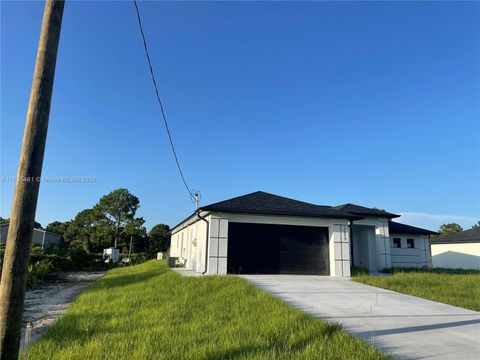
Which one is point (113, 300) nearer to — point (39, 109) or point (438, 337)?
point (39, 109)

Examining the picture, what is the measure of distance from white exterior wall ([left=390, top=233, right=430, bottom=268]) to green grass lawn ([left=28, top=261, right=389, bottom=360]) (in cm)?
1694

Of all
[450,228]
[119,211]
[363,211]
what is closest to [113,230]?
[119,211]

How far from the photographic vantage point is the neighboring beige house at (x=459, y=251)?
95.6 ft

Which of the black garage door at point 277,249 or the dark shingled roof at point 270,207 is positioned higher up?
the dark shingled roof at point 270,207

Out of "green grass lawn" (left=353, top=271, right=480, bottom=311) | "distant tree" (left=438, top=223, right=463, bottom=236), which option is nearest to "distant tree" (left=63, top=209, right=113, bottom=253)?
"green grass lawn" (left=353, top=271, right=480, bottom=311)

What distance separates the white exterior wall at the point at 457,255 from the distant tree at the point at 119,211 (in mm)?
41535

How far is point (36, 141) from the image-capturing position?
12.6 feet

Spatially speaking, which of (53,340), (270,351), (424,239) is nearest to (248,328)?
(270,351)

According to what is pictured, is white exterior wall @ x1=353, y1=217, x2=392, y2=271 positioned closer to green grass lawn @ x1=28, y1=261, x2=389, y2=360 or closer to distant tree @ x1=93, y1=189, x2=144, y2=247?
green grass lawn @ x1=28, y1=261, x2=389, y2=360

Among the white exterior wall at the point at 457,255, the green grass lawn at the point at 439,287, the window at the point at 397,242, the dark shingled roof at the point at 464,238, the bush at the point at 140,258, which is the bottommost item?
the bush at the point at 140,258

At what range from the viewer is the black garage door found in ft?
51.8

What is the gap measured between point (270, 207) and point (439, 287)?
7218 mm

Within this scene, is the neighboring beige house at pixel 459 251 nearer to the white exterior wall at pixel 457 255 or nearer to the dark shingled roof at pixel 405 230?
the white exterior wall at pixel 457 255

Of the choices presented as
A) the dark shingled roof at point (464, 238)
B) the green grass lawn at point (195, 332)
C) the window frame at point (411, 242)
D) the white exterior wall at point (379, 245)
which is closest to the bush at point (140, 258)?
the white exterior wall at point (379, 245)
